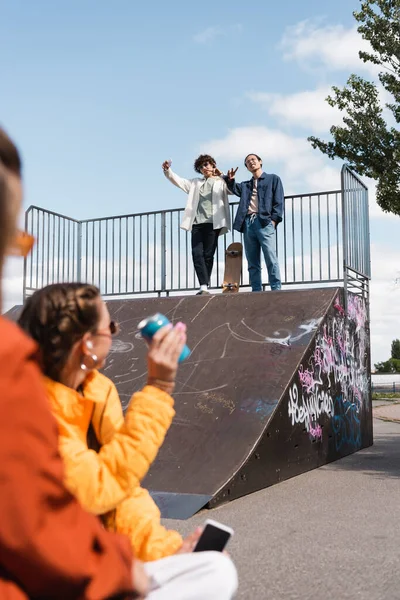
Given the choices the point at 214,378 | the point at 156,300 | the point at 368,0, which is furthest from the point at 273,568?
the point at 368,0

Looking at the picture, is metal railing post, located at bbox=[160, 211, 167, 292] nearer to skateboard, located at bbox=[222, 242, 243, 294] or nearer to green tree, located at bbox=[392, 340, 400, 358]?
skateboard, located at bbox=[222, 242, 243, 294]

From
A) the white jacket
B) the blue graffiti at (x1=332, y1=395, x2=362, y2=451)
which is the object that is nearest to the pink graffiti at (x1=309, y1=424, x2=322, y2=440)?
the blue graffiti at (x1=332, y1=395, x2=362, y2=451)

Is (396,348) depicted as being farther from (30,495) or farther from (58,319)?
Answer: (30,495)

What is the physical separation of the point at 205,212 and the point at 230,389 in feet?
13.4

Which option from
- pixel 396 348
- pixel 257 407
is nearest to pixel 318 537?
pixel 257 407

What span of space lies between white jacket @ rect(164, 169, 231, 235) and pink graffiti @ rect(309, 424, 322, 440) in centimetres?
354

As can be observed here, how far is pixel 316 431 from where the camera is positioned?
8117mm

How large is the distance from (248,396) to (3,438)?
6088 mm

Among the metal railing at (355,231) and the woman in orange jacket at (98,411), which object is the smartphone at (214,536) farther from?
the metal railing at (355,231)

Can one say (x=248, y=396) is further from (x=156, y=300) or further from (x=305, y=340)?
(x=156, y=300)

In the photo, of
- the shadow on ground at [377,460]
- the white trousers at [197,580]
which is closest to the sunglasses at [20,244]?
the white trousers at [197,580]

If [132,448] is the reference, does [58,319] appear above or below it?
above

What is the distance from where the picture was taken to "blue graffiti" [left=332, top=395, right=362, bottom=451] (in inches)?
356

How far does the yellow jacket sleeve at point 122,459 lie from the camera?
66.6 inches
